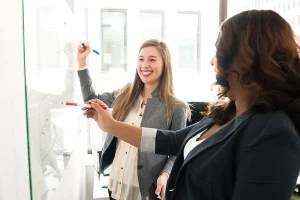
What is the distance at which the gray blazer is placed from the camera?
142 centimetres

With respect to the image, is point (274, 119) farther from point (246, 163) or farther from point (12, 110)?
point (12, 110)

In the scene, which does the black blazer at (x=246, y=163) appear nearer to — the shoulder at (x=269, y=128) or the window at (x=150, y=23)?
the shoulder at (x=269, y=128)

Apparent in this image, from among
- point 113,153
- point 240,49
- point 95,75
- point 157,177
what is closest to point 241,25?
point 240,49

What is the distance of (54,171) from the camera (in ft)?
2.74

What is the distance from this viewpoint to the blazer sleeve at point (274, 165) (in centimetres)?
56

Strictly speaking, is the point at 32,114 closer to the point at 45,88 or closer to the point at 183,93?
the point at 45,88

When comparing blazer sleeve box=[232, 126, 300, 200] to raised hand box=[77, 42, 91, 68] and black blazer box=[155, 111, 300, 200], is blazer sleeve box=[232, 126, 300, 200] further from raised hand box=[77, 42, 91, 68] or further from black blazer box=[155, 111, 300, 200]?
raised hand box=[77, 42, 91, 68]

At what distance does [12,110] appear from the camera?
0.54 metres

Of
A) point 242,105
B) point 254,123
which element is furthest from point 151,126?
point 254,123

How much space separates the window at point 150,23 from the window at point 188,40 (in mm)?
209

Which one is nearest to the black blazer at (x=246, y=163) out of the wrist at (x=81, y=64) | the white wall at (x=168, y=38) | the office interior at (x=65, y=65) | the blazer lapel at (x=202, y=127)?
the blazer lapel at (x=202, y=127)

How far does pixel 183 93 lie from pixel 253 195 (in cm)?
227

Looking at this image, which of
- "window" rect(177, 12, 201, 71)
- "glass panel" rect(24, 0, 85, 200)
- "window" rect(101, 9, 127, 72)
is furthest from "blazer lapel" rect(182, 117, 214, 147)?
"window" rect(177, 12, 201, 71)

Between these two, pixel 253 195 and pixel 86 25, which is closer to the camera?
pixel 253 195
